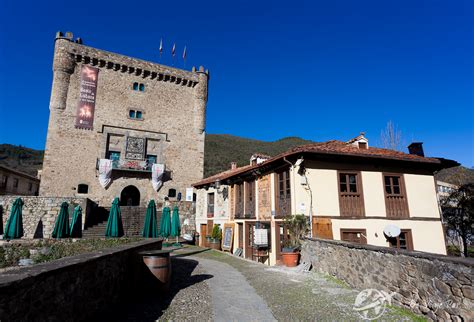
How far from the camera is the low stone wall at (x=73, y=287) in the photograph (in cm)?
273

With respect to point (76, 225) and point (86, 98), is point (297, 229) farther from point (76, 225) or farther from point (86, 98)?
point (86, 98)

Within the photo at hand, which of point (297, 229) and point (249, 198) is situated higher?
point (249, 198)

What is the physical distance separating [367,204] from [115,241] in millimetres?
12984

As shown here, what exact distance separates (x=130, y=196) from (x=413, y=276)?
2574cm

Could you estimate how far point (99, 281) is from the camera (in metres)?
4.73

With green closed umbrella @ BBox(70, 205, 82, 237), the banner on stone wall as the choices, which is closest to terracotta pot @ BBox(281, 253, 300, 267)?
green closed umbrella @ BBox(70, 205, 82, 237)

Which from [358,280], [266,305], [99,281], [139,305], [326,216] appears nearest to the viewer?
[99,281]

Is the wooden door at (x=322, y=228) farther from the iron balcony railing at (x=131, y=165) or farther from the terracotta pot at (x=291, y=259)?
the iron balcony railing at (x=131, y=165)

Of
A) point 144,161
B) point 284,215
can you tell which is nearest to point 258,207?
point 284,215

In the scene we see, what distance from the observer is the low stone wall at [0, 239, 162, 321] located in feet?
8.97

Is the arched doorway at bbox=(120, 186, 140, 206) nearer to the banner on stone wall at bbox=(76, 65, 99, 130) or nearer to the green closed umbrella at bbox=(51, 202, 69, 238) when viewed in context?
the banner on stone wall at bbox=(76, 65, 99, 130)

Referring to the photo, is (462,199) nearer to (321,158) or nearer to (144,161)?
(321,158)

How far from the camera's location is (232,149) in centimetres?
6475

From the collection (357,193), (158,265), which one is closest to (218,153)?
(357,193)
